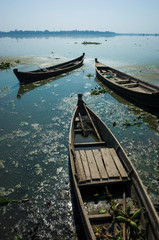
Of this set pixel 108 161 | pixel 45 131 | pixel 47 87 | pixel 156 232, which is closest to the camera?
pixel 156 232

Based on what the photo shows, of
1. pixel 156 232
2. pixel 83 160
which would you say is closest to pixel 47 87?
pixel 83 160

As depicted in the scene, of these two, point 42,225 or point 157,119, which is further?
point 157,119

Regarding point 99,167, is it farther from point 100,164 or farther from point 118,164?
point 118,164

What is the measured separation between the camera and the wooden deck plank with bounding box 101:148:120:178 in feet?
19.3

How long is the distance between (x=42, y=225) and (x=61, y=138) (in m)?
5.12

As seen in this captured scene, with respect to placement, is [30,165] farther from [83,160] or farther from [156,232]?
[156,232]

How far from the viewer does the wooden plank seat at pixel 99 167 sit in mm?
5766

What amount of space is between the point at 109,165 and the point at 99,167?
1.40 feet

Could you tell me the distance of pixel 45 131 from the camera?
10.6 meters

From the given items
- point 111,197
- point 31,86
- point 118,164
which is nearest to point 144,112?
point 118,164

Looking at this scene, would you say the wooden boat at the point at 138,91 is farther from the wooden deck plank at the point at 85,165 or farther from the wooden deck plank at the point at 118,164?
the wooden deck plank at the point at 85,165

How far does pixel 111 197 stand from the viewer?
5.52 meters

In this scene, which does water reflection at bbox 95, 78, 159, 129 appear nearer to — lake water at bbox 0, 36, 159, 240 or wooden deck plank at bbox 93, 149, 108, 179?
lake water at bbox 0, 36, 159, 240

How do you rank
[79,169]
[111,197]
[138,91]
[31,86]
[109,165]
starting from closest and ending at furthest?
[111,197], [79,169], [109,165], [138,91], [31,86]
